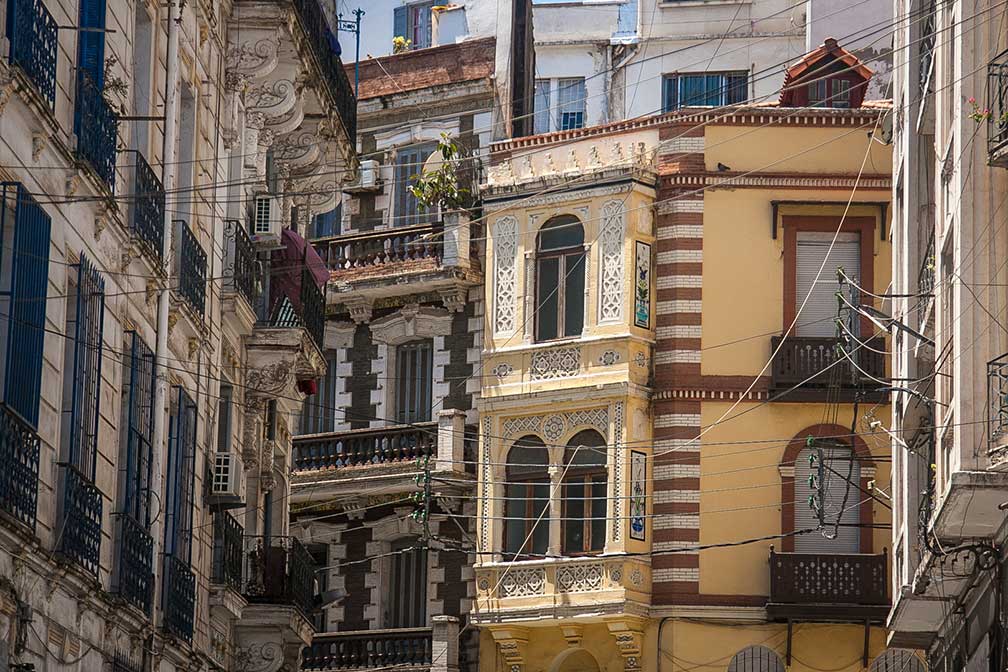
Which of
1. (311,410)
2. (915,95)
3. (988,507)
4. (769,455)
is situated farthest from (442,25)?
(988,507)

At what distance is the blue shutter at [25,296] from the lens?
17.5 m

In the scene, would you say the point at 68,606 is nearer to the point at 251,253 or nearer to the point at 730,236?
the point at 251,253

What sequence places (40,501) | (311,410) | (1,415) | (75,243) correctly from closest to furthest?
1. (1,415)
2. (40,501)
3. (75,243)
4. (311,410)

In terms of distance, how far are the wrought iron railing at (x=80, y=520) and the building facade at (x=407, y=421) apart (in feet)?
69.0

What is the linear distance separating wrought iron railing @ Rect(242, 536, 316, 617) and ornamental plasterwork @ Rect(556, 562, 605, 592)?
9960mm

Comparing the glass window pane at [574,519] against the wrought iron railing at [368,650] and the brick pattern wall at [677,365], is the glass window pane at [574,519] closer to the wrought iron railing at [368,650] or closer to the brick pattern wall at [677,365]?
the brick pattern wall at [677,365]

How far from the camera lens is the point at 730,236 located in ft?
133

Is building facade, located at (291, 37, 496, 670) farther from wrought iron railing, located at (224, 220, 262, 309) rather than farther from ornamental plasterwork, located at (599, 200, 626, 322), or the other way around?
wrought iron railing, located at (224, 220, 262, 309)

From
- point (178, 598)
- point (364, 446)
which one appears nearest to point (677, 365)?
point (364, 446)

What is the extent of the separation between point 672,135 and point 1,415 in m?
25.2

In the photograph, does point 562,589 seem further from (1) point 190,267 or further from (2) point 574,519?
(1) point 190,267

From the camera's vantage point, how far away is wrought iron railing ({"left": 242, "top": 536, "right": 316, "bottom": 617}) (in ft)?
96.5

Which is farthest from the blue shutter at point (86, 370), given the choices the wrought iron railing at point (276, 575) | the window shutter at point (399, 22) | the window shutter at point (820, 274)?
the window shutter at point (399, 22)

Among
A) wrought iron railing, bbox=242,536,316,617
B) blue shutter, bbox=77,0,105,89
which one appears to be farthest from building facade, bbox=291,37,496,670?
blue shutter, bbox=77,0,105,89
